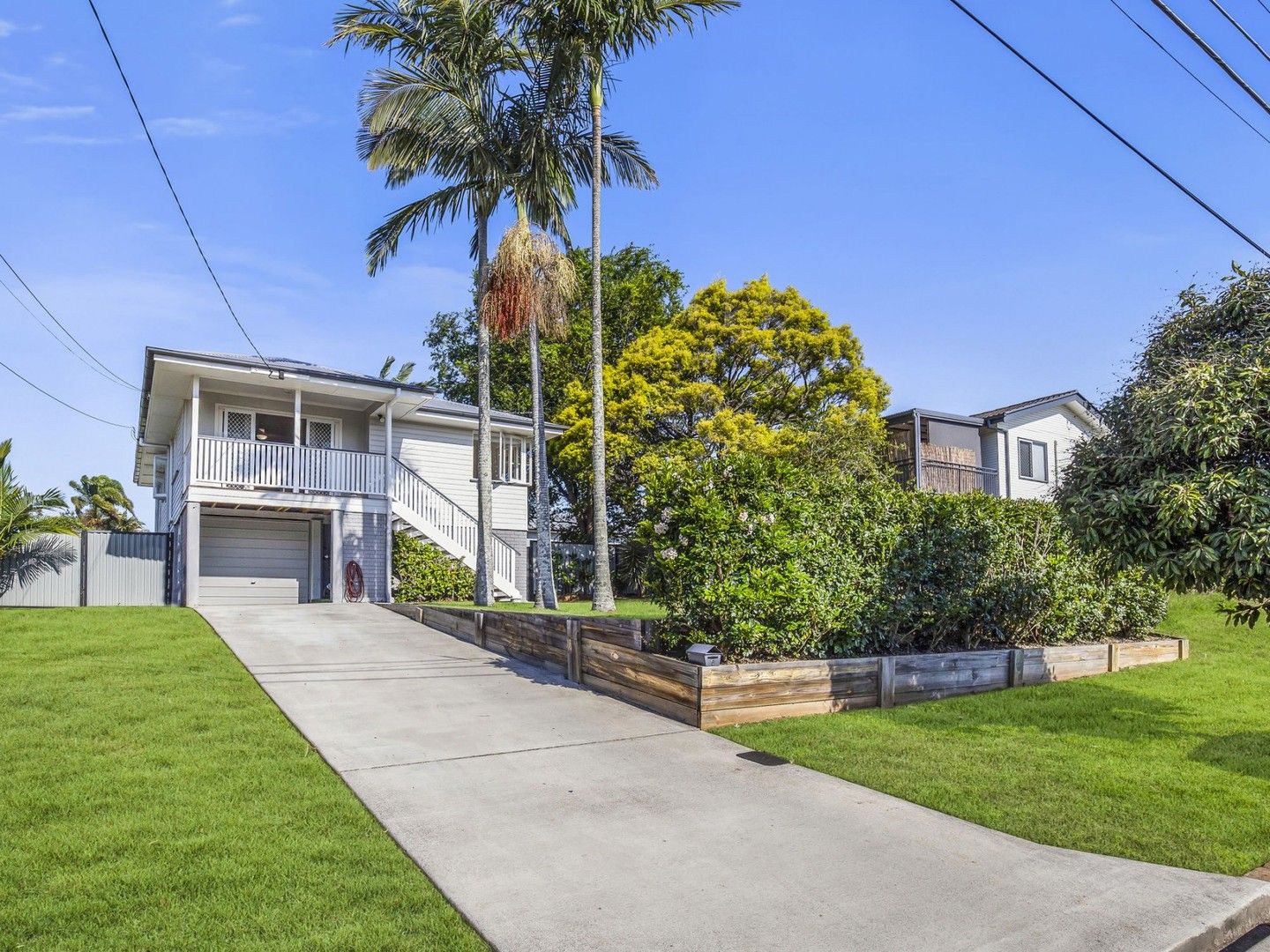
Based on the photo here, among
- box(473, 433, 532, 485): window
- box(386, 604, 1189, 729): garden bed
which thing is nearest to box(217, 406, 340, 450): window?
box(473, 433, 532, 485): window

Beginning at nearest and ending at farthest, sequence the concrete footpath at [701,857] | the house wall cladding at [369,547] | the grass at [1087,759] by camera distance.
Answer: the concrete footpath at [701,857], the grass at [1087,759], the house wall cladding at [369,547]

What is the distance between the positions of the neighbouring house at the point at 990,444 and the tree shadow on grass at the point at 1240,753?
1622 centimetres

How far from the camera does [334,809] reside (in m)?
4.45

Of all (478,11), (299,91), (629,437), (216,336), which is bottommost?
(629,437)

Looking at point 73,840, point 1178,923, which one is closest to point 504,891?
point 73,840

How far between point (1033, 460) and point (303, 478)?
73.2 feet

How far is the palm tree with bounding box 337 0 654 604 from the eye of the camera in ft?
52.0

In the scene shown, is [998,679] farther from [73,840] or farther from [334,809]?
[73,840]

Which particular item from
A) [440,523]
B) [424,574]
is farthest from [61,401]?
[424,574]

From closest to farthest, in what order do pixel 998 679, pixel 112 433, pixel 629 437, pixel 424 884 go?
pixel 424 884
pixel 998 679
pixel 629 437
pixel 112 433

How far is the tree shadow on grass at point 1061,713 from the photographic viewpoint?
6.59 m

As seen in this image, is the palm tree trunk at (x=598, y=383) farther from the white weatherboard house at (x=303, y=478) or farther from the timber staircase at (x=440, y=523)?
the timber staircase at (x=440, y=523)

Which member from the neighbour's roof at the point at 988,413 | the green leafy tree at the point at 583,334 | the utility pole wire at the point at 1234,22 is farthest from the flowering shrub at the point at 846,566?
the green leafy tree at the point at 583,334

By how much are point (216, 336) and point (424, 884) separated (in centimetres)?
1555
